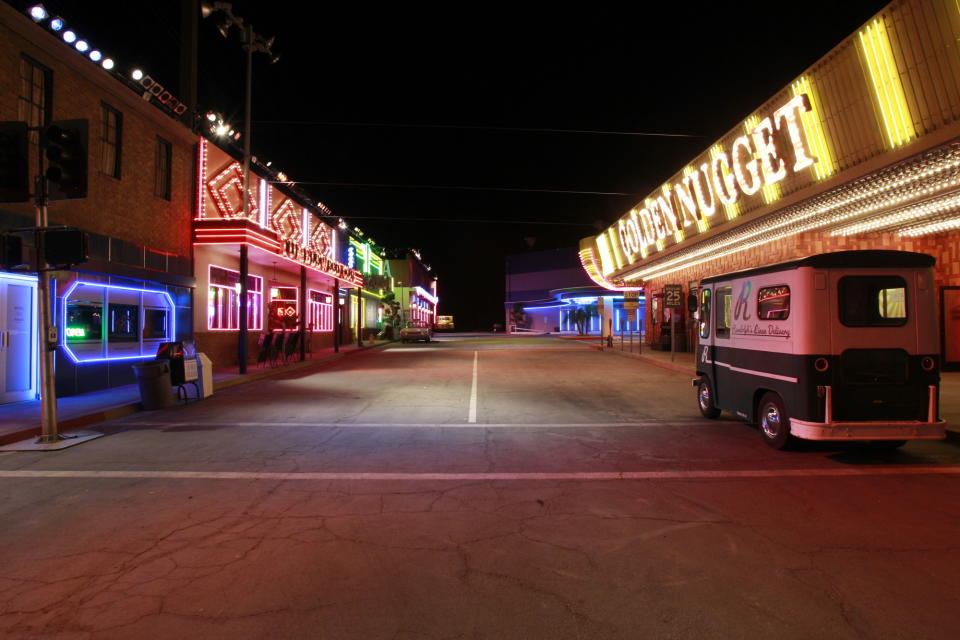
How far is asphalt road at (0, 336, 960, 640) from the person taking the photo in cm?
330

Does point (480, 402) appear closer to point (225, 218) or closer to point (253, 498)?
point (253, 498)

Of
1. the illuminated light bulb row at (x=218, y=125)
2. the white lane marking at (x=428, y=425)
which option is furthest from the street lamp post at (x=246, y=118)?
the white lane marking at (x=428, y=425)

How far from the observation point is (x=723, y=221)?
1681 centimetres

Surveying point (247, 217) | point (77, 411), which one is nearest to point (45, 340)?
point (77, 411)

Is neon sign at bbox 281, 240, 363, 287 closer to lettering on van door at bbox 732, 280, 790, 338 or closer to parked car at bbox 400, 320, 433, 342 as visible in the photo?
parked car at bbox 400, 320, 433, 342

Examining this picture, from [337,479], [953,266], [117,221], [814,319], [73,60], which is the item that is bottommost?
[337,479]

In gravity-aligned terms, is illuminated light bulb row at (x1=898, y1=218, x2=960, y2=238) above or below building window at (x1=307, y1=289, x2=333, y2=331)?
above

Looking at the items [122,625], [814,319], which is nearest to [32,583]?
[122,625]

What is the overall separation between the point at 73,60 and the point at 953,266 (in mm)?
23232

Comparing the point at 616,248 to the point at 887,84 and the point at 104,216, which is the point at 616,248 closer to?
the point at 887,84

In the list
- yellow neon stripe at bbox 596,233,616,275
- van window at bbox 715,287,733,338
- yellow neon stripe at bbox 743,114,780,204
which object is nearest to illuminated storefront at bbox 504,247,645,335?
yellow neon stripe at bbox 596,233,616,275

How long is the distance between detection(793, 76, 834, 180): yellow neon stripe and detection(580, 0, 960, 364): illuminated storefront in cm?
2

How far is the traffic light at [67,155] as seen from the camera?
7.69 m

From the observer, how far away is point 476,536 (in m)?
4.55
